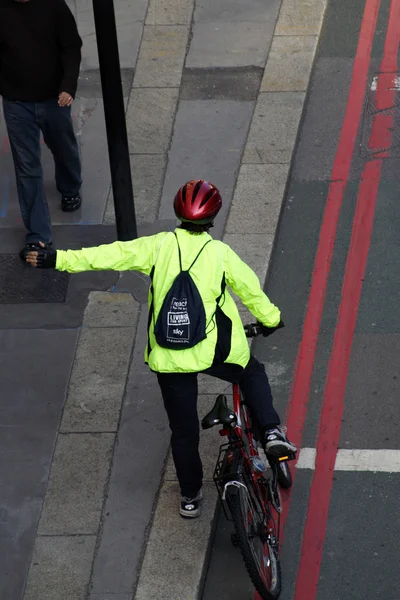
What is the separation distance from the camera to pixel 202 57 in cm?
1173

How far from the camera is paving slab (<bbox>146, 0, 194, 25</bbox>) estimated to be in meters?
12.3

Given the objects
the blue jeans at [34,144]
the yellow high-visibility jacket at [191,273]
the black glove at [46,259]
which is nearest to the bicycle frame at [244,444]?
the yellow high-visibility jacket at [191,273]

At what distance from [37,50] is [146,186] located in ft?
5.86

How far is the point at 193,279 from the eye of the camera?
245 inches

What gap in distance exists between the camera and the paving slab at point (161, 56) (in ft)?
37.6

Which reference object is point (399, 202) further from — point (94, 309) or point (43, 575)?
point (43, 575)

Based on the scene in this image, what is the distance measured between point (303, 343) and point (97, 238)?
6.83 ft

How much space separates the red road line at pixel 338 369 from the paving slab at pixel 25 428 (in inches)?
67.1

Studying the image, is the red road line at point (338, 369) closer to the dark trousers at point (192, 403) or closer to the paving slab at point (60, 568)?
the dark trousers at point (192, 403)

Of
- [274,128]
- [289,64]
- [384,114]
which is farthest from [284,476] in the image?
[289,64]

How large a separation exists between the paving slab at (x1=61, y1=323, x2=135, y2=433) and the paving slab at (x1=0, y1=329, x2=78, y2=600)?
83 mm

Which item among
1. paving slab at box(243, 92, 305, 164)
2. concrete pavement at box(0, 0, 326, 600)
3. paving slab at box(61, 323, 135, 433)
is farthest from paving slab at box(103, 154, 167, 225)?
paving slab at box(61, 323, 135, 433)

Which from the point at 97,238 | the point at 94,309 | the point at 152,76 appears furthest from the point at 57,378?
the point at 152,76

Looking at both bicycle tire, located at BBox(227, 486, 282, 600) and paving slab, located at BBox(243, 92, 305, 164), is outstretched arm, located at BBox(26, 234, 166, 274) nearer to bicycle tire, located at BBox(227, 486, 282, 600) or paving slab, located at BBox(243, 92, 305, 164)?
bicycle tire, located at BBox(227, 486, 282, 600)
